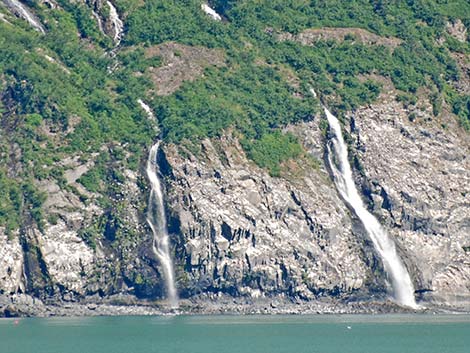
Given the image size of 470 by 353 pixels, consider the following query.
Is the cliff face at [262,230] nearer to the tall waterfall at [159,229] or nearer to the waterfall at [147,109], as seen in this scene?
the tall waterfall at [159,229]

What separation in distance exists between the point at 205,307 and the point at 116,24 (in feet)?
133

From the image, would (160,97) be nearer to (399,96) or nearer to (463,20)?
(399,96)

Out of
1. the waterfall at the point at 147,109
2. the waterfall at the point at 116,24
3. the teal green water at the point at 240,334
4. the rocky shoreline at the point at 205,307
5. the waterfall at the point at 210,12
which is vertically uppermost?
the waterfall at the point at 210,12

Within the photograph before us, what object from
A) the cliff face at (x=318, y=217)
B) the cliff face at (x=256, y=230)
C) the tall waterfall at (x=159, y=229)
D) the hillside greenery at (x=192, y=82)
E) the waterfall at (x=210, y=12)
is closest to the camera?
the tall waterfall at (x=159, y=229)

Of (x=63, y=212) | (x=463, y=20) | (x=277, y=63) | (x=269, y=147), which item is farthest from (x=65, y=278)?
(x=463, y=20)

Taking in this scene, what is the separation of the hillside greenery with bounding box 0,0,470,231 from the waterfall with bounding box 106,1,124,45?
87cm

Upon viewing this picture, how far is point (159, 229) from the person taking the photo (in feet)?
450

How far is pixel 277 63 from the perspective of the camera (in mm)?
160875

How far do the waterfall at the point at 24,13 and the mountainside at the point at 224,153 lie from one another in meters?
0.23

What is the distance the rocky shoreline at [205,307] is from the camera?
131 m

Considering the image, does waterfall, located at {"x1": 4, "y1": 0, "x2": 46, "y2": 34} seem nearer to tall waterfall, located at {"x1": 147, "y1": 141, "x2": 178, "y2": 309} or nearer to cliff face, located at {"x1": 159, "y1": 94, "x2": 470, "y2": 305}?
tall waterfall, located at {"x1": 147, "y1": 141, "x2": 178, "y2": 309}

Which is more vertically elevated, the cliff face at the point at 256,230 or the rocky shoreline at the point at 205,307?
the cliff face at the point at 256,230

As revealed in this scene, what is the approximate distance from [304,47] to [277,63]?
17.1 ft

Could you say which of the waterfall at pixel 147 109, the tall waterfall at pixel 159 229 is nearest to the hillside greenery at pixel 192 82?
the waterfall at pixel 147 109
